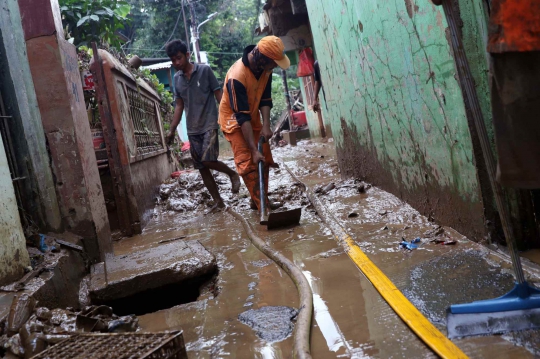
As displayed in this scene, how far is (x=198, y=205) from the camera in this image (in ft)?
21.0

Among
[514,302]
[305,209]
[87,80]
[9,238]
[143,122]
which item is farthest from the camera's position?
[143,122]

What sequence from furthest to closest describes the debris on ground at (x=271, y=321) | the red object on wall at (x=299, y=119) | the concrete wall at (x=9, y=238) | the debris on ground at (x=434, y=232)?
the red object on wall at (x=299, y=119) < the debris on ground at (x=434, y=232) < the concrete wall at (x=9, y=238) < the debris on ground at (x=271, y=321)

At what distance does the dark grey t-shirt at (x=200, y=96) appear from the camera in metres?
5.70

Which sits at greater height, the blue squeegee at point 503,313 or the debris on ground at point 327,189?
the debris on ground at point 327,189

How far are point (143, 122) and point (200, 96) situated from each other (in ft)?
6.74

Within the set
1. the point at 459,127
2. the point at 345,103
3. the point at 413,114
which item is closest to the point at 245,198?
the point at 345,103

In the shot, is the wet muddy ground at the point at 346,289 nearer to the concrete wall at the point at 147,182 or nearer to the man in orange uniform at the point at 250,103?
the man in orange uniform at the point at 250,103

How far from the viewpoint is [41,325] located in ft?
7.32

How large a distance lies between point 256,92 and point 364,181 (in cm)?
151

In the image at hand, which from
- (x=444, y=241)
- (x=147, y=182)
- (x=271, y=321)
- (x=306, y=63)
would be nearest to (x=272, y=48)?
(x=444, y=241)

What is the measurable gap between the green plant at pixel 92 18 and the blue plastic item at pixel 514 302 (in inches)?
291

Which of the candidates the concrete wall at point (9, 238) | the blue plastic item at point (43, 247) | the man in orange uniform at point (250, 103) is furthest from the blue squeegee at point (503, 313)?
the man in orange uniform at point (250, 103)

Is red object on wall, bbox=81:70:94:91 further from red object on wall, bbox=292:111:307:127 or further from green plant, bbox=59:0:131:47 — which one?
red object on wall, bbox=292:111:307:127

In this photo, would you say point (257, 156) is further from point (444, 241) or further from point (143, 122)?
point (143, 122)
